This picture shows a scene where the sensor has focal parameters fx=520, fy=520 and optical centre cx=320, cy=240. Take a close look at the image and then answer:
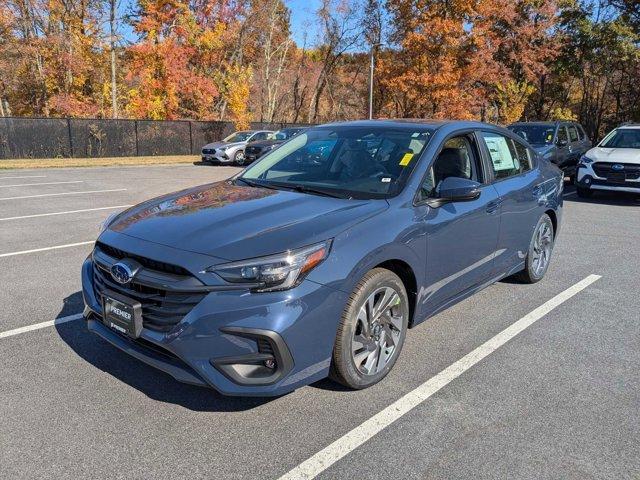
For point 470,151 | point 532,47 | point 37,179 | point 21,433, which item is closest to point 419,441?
point 21,433

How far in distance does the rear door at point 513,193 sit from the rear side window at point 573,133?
10651 mm

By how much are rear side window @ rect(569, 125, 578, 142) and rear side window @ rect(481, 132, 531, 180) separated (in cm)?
1069

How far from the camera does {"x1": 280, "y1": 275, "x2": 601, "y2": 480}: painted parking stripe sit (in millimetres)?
2594

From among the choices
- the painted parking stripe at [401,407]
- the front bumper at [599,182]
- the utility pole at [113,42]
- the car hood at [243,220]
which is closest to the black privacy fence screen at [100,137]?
the utility pole at [113,42]

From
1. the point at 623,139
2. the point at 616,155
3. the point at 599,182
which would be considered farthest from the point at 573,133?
the point at 599,182

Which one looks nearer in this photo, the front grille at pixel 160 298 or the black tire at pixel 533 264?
the front grille at pixel 160 298

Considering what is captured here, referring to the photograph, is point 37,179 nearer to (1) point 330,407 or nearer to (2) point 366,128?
(2) point 366,128

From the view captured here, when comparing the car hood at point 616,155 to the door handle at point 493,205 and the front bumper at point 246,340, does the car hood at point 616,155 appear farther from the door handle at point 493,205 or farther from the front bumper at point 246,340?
the front bumper at point 246,340

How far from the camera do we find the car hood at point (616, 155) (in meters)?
10.8

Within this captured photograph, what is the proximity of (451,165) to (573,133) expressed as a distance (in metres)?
12.6

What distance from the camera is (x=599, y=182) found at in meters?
11.3

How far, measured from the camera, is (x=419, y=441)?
110 inches

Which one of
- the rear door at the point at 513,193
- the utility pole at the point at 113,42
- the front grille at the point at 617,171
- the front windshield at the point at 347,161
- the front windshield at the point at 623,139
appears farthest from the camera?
the utility pole at the point at 113,42

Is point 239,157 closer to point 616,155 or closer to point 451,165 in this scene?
point 616,155
